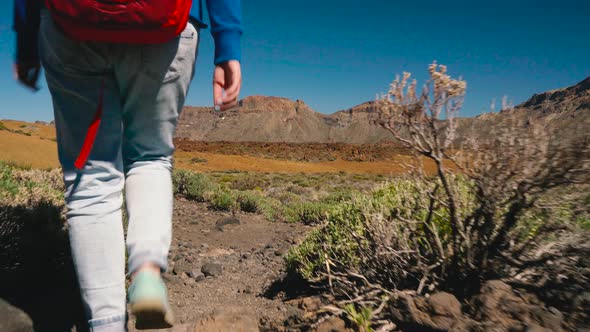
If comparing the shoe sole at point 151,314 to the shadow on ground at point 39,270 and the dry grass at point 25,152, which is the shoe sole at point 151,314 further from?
the dry grass at point 25,152

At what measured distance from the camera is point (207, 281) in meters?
2.97

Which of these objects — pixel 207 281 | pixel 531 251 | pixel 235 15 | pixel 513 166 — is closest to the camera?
pixel 235 15

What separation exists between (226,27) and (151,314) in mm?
1038

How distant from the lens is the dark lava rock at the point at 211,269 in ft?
10.2

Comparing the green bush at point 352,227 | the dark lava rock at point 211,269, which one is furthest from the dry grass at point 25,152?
the green bush at point 352,227

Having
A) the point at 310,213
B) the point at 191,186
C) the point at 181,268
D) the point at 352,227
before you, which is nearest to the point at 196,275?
the point at 181,268

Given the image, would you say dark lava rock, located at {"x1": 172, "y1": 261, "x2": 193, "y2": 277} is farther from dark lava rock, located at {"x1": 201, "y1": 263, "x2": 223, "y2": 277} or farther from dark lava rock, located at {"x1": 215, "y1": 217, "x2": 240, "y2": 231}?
dark lava rock, located at {"x1": 215, "y1": 217, "x2": 240, "y2": 231}

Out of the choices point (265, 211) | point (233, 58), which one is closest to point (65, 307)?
point (233, 58)

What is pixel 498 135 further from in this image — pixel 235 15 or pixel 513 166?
pixel 235 15

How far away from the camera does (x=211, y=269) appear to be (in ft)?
10.3

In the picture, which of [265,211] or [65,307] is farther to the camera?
[265,211]

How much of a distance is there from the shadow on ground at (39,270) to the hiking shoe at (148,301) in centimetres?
95

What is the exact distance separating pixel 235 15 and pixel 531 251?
5.64 ft

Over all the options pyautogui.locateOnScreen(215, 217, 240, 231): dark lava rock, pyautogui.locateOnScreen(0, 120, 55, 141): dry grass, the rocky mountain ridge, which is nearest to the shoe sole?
pyautogui.locateOnScreen(215, 217, 240, 231): dark lava rock
